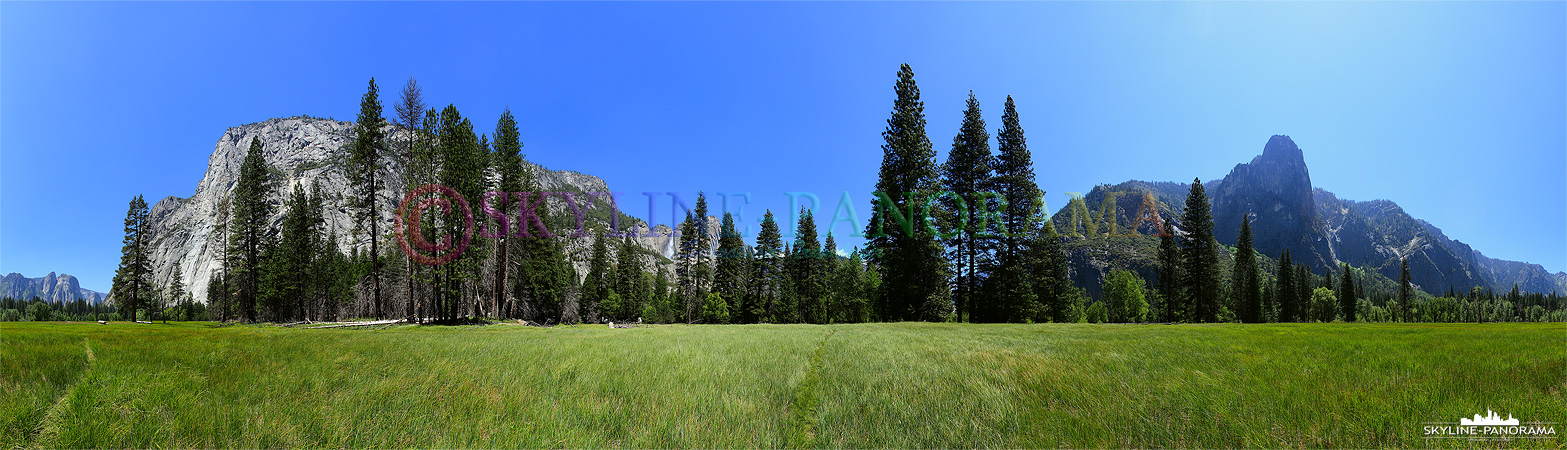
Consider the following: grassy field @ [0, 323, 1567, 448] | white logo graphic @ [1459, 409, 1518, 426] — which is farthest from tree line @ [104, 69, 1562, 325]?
white logo graphic @ [1459, 409, 1518, 426]

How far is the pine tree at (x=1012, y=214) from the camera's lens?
3088 cm

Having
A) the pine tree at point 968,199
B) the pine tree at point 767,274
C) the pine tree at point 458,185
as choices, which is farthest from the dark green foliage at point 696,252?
the pine tree at point 968,199

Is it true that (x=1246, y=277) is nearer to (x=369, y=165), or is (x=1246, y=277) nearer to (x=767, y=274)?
(x=767, y=274)

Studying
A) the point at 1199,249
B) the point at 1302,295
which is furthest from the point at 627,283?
the point at 1302,295

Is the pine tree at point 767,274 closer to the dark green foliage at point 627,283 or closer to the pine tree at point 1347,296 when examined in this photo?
the dark green foliage at point 627,283

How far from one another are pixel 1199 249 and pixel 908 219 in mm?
30211

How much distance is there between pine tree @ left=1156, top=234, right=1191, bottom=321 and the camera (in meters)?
47.0

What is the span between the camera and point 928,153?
3067 centimetres

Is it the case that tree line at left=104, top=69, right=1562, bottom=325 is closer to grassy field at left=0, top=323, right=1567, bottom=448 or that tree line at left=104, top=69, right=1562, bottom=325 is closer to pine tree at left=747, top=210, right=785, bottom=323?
pine tree at left=747, top=210, right=785, bottom=323

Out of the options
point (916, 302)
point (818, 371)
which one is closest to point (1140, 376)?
point (818, 371)

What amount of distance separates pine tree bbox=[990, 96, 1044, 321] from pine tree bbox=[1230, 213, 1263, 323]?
38212 millimetres

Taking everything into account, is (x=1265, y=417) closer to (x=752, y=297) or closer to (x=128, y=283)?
(x=752, y=297)

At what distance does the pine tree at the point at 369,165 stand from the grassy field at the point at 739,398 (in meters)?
21.6

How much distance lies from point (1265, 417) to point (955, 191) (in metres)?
27.6
